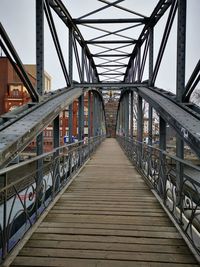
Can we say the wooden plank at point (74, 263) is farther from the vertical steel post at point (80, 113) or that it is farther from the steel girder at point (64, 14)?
the vertical steel post at point (80, 113)

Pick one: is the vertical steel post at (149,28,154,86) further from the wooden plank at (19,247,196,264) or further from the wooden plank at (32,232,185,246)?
the wooden plank at (19,247,196,264)

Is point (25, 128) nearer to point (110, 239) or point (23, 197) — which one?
point (23, 197)

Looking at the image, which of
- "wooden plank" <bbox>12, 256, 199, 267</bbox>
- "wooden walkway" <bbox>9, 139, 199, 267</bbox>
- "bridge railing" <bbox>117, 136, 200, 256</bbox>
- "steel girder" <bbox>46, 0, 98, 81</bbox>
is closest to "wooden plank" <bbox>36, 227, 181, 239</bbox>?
"wooden walkway" <bbox>9, 139, 199, 267</bbox>

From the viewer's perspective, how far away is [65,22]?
815 cm

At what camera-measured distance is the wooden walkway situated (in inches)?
106

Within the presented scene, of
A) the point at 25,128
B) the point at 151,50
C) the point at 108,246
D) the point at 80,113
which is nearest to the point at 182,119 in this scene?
the point at 108,246

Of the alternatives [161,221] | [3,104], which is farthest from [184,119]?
[3,104]

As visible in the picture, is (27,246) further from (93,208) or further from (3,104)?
(3,104)

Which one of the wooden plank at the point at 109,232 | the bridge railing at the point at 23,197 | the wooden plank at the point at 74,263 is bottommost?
the wooden plank at the point at 74,263

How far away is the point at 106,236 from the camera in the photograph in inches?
129

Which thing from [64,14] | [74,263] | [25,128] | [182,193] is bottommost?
[74,263]

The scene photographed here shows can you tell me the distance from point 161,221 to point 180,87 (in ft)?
8.21

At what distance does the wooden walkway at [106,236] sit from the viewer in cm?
270

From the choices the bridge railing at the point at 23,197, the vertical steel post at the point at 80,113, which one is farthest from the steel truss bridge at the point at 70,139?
the vertical steel post at the point at 80,113
